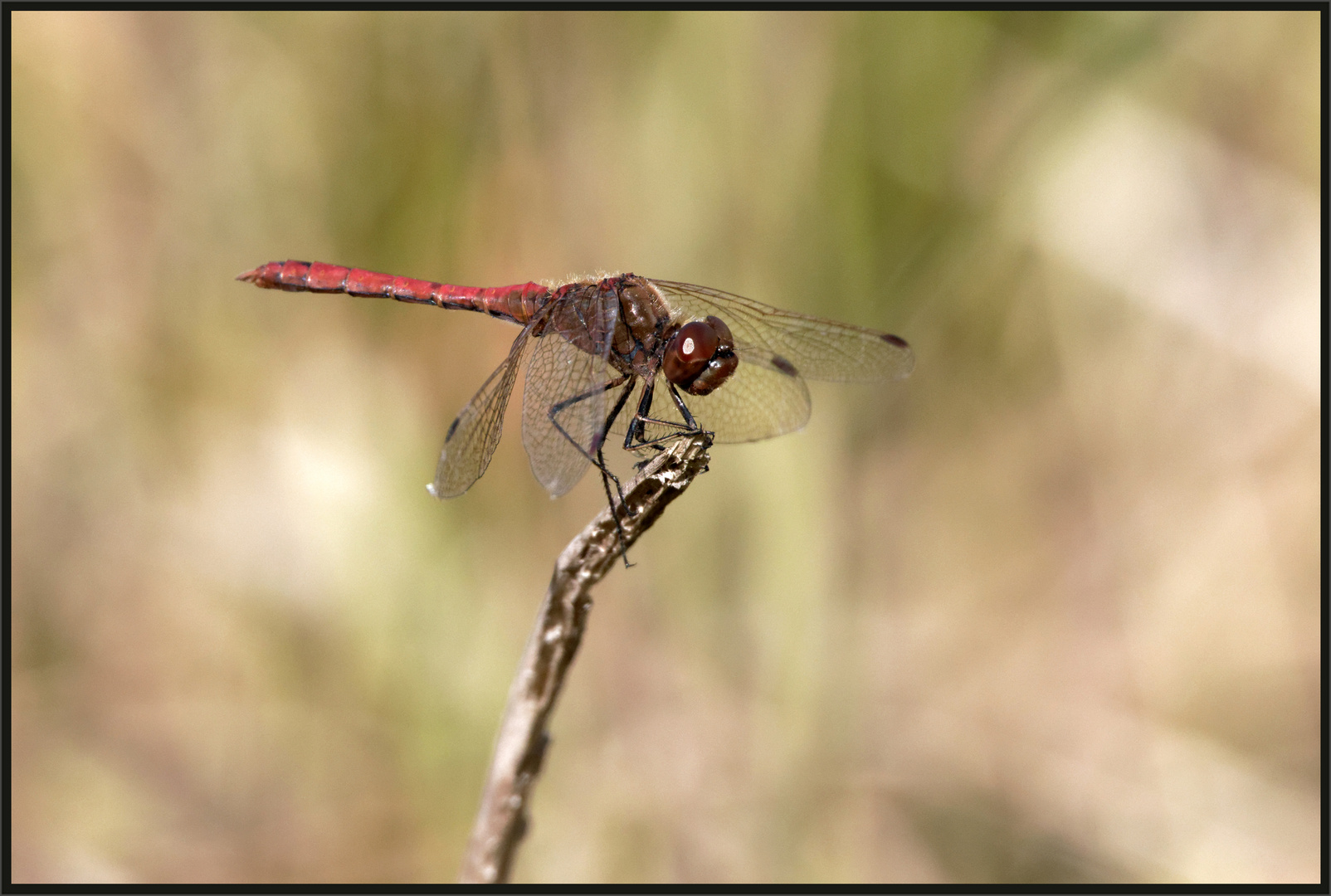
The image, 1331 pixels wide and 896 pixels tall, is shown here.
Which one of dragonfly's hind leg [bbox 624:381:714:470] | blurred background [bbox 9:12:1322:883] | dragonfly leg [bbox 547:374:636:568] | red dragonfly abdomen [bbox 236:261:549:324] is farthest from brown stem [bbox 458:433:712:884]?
blurred background [bbox 9:12:1322:883]

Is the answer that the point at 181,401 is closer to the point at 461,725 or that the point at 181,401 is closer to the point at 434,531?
the point at 434,531

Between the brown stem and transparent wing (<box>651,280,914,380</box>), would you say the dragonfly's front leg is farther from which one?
the brown stem

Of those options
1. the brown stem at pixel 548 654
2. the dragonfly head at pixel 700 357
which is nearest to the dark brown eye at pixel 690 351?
the dragonfly head at pixel 700 357

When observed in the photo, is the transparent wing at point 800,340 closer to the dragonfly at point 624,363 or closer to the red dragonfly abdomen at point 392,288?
the dragonfly at point 624,363

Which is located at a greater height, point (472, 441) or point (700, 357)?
point (700, 357)

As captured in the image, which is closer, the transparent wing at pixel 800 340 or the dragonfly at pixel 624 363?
the dragonfly at pixel 624 363

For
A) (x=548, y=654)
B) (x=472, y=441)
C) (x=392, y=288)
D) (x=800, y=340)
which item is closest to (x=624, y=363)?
(x=472, y=441)

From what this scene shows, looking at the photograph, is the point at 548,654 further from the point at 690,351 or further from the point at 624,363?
the point at 624,363
